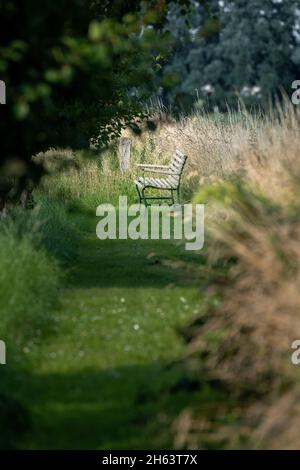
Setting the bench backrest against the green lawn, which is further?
the bench backrest

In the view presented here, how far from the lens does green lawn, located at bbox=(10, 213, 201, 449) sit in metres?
5.97

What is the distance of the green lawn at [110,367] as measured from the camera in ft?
19.6

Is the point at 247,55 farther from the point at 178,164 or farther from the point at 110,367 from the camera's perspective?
the point at 110,367

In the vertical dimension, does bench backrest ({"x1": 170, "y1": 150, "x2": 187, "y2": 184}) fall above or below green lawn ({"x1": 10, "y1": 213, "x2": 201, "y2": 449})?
above

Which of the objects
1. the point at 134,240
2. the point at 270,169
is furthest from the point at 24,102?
the point at 134,240

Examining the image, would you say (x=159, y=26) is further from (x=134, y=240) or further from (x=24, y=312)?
(x=134, y=240)

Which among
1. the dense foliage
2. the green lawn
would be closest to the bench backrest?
the green lawn

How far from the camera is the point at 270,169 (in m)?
10.3

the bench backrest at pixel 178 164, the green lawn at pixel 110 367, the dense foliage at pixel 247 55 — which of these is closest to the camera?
the green lawn at pixel 110 367

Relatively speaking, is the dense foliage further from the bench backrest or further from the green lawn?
the green lawn

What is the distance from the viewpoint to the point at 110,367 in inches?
287

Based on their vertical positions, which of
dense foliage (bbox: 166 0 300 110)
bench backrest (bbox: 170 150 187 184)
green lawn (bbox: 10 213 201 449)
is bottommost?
green lawn (bbox: 10 213 201 449)

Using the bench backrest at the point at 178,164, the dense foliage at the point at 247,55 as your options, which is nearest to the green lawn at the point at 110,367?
the bench backrest at the point at 178,164

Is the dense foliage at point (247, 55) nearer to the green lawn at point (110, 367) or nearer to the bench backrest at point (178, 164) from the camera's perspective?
the bench backrest at point (178, 164)
